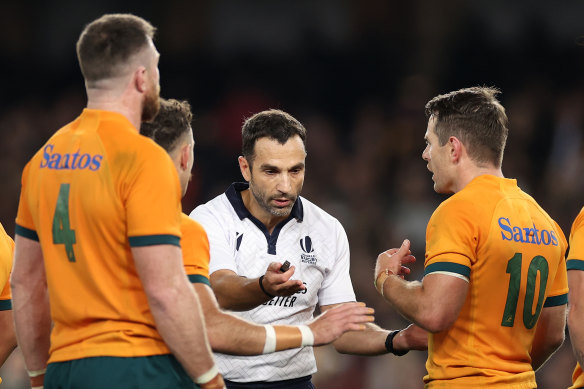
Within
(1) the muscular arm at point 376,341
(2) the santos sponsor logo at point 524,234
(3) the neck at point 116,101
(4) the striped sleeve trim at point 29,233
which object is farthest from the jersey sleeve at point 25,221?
(2) the santos sponsor logo at point 524,234

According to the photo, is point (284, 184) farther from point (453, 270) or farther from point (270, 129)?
point (453, 270)

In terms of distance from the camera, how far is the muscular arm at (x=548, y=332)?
4.40m

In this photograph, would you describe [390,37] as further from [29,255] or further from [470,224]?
[29,255]

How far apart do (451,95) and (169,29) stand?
838 cm

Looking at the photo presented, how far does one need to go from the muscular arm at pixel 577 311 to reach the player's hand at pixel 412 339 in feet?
2.40

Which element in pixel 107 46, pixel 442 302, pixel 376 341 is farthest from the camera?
pixel 376 341

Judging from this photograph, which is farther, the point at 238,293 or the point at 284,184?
the point at 284,184

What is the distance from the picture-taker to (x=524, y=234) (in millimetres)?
4105

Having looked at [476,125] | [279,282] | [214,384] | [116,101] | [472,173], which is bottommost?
[214,384]

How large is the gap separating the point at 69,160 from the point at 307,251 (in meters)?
1.96

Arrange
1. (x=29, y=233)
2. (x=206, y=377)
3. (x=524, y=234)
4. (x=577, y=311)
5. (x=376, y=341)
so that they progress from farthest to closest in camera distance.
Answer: (x=376, y=341), (x=577, y=311), (x=524, y=234), (x=29, y=233), (x=206, y=377)

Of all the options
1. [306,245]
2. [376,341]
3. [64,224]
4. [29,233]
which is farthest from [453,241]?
[29,233]

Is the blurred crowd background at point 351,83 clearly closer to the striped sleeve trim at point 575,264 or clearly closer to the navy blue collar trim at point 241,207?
the navy blue collar trim at point 241,207

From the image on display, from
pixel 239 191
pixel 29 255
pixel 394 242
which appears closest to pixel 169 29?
pixel 394 242
